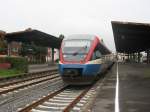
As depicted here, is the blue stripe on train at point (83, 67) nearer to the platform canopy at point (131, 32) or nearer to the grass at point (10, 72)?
the platform canopy at point (131, 32)

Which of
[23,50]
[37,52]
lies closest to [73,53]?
[23,50]

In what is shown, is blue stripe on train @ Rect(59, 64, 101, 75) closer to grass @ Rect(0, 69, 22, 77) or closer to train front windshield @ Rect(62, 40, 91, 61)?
train front windshield @ Rect(62, 40, 91, 61)

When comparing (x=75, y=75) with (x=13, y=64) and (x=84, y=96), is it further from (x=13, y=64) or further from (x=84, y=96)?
(x=13, y=64)

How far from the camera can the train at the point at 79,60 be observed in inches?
732

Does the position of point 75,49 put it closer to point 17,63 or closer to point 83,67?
point 83,67

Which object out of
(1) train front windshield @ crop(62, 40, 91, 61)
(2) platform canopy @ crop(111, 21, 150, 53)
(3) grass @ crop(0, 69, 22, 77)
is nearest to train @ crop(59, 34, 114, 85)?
(1) train front windshield @ crop(62, 40, 91, 61)

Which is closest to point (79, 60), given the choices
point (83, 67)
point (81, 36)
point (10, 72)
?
point (83, 67)

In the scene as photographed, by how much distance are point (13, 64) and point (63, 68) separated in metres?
16.1

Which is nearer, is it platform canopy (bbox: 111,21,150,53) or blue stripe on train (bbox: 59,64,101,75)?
blue stripe on train (bbox: 59,64,101,75)

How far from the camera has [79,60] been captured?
18.9 m

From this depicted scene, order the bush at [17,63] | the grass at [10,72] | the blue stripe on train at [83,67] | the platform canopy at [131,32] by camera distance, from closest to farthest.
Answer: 1. the blue stripe on train at [83,67]
2. the grass at [10,72]
3. the platform canopy at [131,32]
4. the bush at [17,63]

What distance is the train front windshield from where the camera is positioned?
19050 millimetres

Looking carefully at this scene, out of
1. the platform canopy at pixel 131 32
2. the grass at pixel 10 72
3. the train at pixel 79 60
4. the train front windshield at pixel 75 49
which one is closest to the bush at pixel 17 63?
the grass at pixel 10 72

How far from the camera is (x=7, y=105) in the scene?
12773 mm
